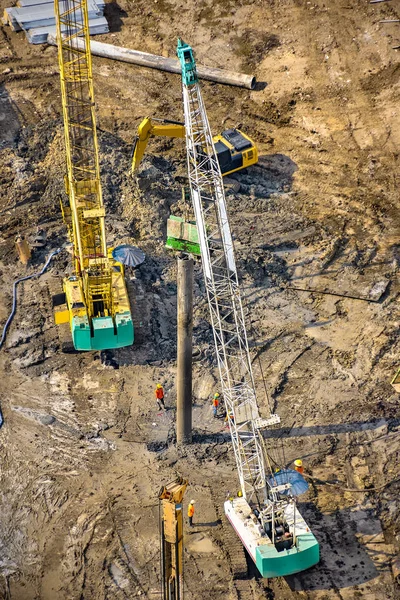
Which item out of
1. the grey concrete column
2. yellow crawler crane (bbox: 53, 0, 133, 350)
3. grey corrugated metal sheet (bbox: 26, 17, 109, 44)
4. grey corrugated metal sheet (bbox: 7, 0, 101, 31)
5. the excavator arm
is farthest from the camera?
grey corrugated metal sheet (bbox: 7, 0, 101, 31)

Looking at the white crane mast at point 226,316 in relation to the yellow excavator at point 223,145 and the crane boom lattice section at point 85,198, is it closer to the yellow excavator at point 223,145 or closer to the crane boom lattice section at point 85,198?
the crane boom lattice section at point 85,198

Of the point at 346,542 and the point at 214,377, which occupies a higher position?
the point at 214,377

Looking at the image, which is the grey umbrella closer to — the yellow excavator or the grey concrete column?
the yellow excavator

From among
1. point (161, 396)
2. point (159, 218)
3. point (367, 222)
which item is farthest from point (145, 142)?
point (161, 396)

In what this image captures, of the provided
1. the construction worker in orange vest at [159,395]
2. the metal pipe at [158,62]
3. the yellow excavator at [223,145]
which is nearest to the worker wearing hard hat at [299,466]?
the construction worker in orange vest at [159,395]

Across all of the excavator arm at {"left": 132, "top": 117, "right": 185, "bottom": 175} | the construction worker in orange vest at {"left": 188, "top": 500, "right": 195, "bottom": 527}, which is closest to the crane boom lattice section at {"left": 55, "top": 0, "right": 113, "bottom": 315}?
the excavator arm at {"left": 132, "top": 117, "right": 185, "bottom": 175}

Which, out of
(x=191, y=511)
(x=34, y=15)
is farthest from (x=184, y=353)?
(x=34, y=15)

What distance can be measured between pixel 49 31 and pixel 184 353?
35.0 m

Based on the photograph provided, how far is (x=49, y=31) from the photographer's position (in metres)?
67.8

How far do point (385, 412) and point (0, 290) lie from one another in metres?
20.4

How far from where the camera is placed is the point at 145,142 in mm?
55188

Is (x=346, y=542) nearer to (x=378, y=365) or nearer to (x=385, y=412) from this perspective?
(x=385, y=412)

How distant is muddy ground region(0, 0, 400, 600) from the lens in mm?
40281

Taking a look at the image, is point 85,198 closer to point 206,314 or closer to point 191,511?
point 206,314
